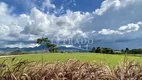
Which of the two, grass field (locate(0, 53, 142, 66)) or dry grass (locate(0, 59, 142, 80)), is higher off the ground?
grass field (locate(0, 53, 142, 66))

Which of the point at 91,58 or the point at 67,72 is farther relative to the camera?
the point at 91,58

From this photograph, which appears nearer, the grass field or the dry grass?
the dry grass

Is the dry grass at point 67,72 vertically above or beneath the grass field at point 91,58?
beneath

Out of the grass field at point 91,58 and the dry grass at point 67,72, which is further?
the grass field at point 91,58

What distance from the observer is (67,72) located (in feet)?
15.2

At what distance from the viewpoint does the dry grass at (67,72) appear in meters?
4.50

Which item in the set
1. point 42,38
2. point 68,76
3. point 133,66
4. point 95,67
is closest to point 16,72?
point 68,76

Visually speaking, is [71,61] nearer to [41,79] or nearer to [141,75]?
[41,79]

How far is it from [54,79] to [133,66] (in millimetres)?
1626

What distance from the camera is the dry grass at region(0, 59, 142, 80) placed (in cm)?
450

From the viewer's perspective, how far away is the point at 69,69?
4.78 meters

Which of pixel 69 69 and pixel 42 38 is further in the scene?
pixel 42 38

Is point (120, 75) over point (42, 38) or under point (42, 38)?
under

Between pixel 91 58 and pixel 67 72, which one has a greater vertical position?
pixel 91 58
